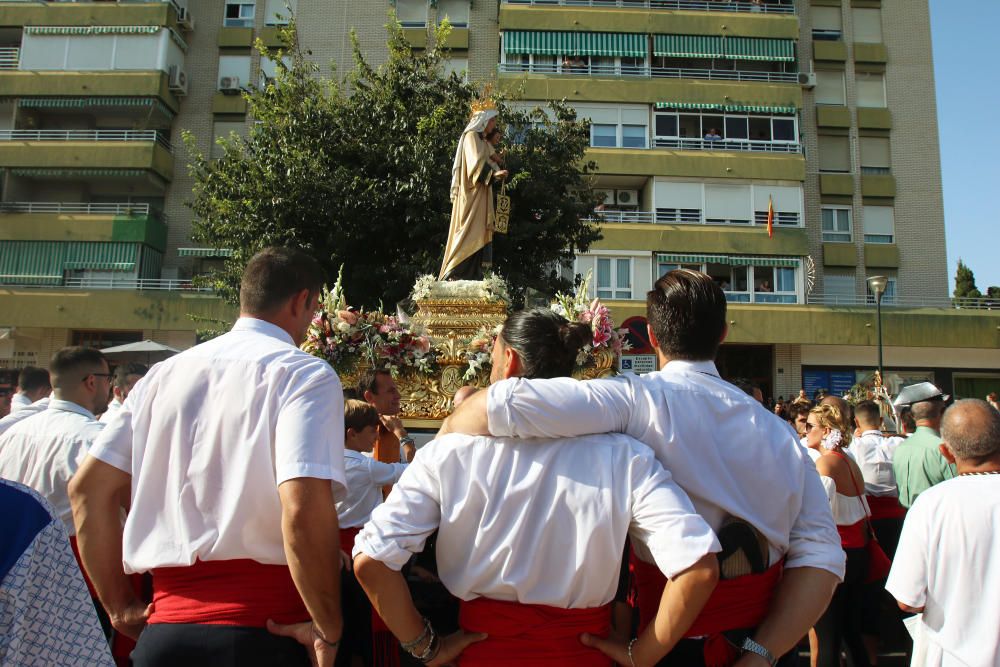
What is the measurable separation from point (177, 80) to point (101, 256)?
23.0 ft

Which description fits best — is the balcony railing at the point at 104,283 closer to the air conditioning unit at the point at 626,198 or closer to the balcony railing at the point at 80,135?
the balcony railing at the point at 80,135

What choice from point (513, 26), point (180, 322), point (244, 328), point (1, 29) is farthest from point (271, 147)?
point (1, 29)

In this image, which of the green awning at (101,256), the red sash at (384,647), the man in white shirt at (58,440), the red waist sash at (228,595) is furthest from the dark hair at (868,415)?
the green awning at (101,256)

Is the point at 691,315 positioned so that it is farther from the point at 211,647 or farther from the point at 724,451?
the point at 211,647

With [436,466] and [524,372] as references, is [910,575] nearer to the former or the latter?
[524,372]

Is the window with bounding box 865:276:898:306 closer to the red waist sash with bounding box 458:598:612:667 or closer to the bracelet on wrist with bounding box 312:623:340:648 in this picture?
the red waist sash with bounding box 458:598:612:667

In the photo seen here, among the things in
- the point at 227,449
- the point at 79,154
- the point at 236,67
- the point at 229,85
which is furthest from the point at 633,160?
the point at 227,449

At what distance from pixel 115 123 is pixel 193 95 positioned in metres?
3.03

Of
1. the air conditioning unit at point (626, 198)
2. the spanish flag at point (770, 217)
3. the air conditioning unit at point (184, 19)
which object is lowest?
the spanish flag at point (770, 217)

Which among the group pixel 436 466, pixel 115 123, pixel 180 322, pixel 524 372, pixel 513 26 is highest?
pixel 513 26

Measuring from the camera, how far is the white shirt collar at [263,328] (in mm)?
2639

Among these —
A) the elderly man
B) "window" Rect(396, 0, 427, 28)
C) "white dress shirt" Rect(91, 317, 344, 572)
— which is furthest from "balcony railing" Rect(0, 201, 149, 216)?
"white dress shirt" Rect(91, 317, 344, 572)

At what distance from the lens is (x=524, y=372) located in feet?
7.82

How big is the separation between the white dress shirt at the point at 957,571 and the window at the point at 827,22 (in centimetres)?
3045
